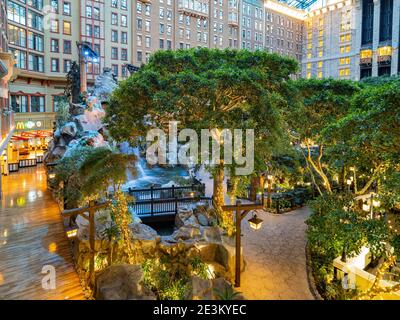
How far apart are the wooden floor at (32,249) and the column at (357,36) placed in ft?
209

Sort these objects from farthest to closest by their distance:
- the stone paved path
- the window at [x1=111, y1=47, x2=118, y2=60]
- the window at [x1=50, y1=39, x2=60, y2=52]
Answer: the window at [x1=111, y1=47, x2=118, y2=60] → the window at [x1=50, y1=39, x2=60, y2=52] → the stone paved path

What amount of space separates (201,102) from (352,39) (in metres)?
64.0

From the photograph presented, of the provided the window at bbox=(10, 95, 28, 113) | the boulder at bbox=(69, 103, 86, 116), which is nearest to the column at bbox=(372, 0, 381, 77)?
the boulder at bbox=(69, 103, 86, 116)

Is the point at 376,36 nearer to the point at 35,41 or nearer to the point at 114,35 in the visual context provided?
the point at 114,35

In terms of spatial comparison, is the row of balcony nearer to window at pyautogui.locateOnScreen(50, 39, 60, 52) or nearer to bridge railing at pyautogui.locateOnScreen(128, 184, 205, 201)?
bridge railing at pyautogui.locateOnScreen(128, 184, 205, 201)

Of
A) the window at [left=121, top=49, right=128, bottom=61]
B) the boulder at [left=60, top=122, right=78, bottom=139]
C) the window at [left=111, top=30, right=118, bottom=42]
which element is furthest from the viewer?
the window at [left=121, top=49, right=128, bottom=61]

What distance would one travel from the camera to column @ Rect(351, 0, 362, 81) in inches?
2414

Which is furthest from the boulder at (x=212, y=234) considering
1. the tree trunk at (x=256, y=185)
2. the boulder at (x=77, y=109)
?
the boulder at (x=77, y=109)

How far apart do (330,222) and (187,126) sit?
6919 millimetres

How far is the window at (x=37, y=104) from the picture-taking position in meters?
40.4

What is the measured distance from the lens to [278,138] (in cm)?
1340

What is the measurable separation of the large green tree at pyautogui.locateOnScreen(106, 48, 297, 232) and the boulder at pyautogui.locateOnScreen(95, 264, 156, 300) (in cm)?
527
